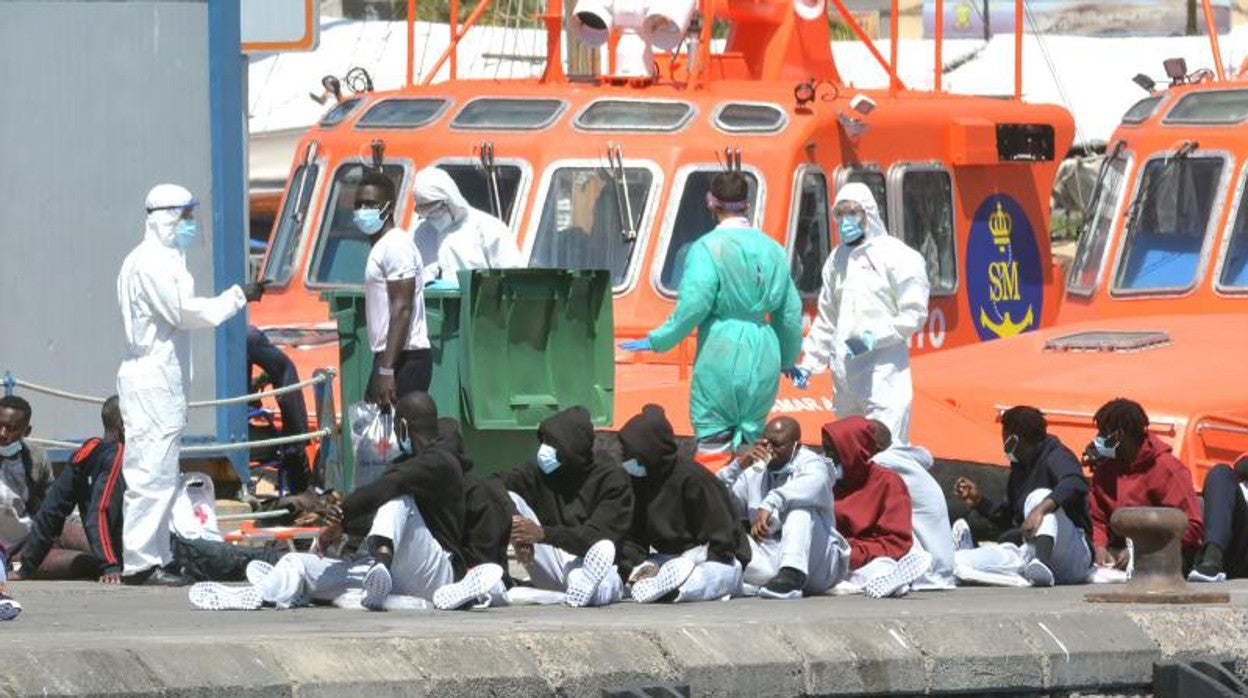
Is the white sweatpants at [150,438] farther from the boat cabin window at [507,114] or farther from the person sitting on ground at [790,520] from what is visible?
the boat cabin window at [507,114]

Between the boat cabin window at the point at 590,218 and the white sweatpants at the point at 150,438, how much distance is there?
485 centimetres

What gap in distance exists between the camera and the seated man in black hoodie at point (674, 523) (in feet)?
40.3

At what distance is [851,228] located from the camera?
1508 cm

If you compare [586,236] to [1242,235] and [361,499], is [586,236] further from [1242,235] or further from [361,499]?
[361,499]

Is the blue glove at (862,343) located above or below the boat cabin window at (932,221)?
below

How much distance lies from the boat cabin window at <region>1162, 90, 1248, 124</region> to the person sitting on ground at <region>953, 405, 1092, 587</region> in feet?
14.7

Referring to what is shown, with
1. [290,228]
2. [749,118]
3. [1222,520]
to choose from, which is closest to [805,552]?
[1222,520]

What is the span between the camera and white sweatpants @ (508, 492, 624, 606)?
475 inches

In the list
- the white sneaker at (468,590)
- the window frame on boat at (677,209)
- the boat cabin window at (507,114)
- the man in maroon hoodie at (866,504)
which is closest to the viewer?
the white sneaker at (468,590)

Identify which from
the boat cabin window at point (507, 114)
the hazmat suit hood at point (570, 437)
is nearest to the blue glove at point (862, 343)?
the hazmat suit hood at point (570, 437)

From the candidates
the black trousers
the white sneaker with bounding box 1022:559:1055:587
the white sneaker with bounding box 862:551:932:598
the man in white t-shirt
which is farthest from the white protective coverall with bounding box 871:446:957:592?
the man in white t-shirt

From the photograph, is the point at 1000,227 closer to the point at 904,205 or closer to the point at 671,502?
the point at 904,205

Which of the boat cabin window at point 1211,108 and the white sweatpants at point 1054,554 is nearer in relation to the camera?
the white sweatpants at point 1054,554

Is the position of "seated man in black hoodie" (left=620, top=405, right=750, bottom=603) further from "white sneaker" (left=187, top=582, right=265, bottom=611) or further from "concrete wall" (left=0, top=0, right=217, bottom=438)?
"concrete wall" (left=0, top=0, right=217, bottom=438)
